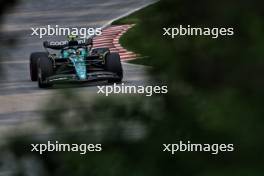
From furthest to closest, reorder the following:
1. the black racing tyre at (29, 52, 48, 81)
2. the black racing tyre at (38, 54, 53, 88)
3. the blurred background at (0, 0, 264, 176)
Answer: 1. the black racing tyre at (29, 52, 48, 81)
2. the black racing tyre at (38, 54, 53, 88)
3. the blurred background at (0, 0, 264, 176)

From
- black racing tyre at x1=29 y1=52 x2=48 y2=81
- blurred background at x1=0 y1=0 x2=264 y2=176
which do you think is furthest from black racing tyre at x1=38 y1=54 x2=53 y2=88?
blurred background at x1=0 y1=0 x2=264 y2=176

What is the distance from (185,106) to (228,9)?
17 cm

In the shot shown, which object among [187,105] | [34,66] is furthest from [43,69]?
[187,105]

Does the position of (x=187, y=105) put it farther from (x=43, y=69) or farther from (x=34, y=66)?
(x=34, y=66)

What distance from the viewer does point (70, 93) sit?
4.49 ft

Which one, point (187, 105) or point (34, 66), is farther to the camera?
point (34, 66)

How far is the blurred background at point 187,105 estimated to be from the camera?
120 centimetres

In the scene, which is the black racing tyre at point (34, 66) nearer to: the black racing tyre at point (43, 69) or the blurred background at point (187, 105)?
the black racing tyre at point (43, 69)

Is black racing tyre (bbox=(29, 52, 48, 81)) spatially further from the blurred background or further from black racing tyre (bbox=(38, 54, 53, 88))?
the blurred background

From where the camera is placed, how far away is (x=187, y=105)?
4.17 feet

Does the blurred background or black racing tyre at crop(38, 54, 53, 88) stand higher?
the blurred background

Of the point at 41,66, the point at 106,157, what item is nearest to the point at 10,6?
the point at 106,157

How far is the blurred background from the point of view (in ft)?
3.92

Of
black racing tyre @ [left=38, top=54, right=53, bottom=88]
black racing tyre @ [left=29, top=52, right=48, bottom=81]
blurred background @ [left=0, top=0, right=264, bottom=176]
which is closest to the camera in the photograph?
blurred background @ [left=0, top=0, right=264, bottom=176]
